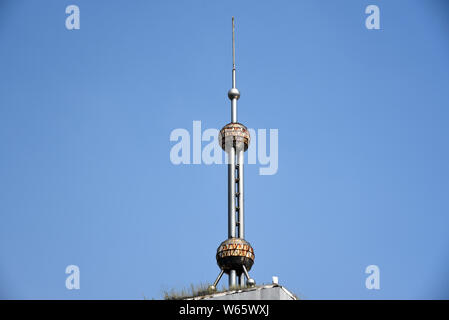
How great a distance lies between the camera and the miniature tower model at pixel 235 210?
6838 cm

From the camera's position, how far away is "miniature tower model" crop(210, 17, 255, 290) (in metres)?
68.4

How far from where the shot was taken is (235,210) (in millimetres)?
71938
